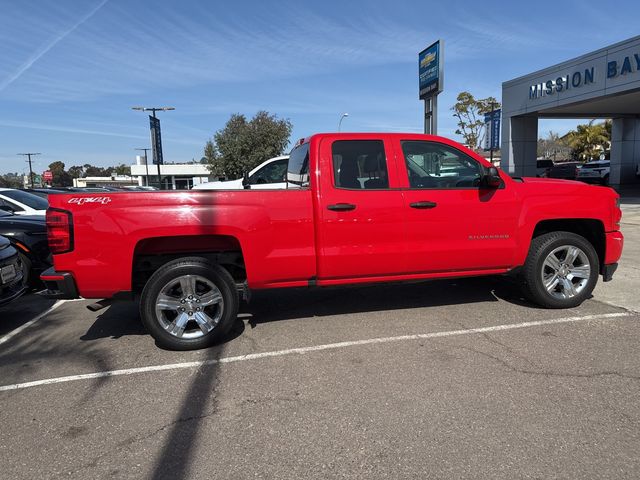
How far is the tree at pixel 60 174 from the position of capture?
386ft

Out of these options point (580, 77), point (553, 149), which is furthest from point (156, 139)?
point (553, 149)

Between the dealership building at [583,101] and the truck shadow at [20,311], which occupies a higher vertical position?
the dealership building at [583,101]

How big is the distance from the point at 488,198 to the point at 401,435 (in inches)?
114

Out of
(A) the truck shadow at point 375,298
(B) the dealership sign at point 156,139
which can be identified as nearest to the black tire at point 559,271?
(A) the truck shadow at point 375,298

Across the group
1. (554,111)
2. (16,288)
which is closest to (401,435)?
(16,288)

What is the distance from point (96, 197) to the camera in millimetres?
4258

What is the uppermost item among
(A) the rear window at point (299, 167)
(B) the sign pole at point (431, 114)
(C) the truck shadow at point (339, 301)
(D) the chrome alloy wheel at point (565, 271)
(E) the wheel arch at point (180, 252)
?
(B) the sign pole at point (431, 114)

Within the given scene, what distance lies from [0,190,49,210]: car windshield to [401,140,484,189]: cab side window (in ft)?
25.3

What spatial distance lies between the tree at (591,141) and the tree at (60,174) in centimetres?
10940

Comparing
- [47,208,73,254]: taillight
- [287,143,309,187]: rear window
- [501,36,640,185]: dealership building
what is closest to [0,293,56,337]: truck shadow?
[47,208,73,254]: taillight

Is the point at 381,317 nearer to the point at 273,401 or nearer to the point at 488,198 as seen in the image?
the point at 488,198

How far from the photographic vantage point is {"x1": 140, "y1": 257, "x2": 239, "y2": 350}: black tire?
4406 millimetres

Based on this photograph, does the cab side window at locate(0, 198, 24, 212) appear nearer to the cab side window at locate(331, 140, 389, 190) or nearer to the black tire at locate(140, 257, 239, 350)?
the black tire at locate(140, 257, 239, 350)

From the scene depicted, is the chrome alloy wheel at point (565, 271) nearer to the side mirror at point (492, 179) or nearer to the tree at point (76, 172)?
the side mirror at point (492, 179)
